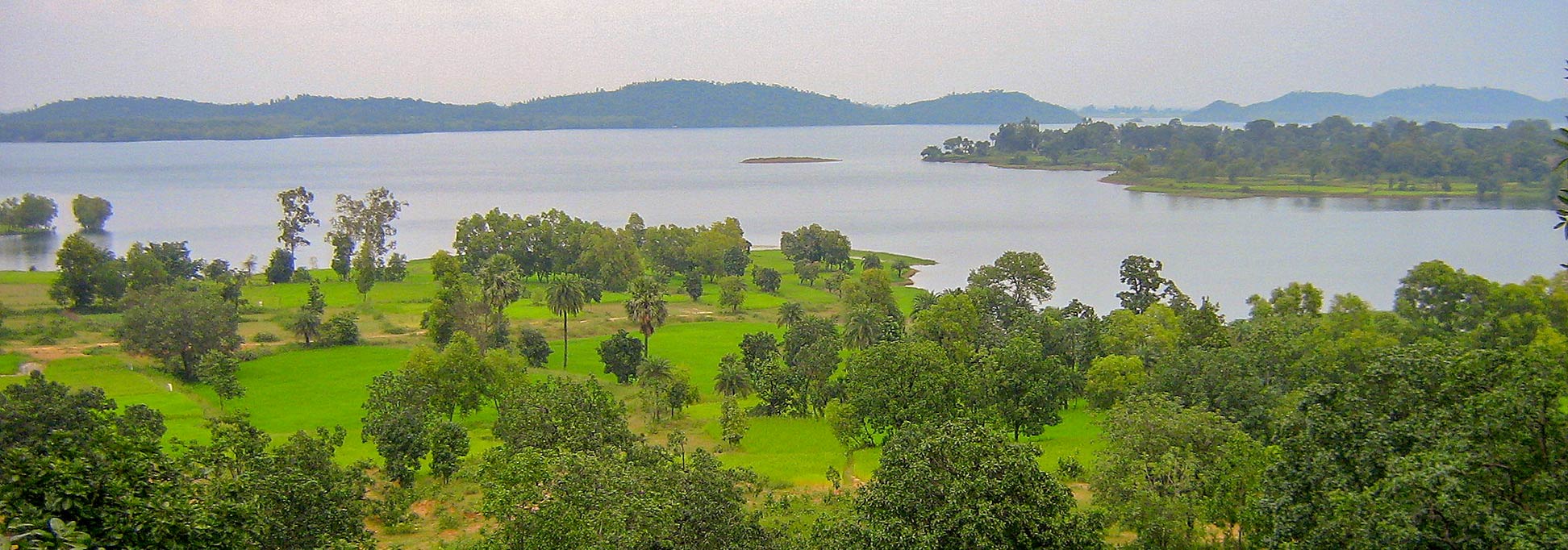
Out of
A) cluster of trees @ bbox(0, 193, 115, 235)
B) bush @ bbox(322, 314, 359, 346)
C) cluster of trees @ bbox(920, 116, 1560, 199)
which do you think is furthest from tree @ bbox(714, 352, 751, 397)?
cluster of trees @ bbox(920, 116, 1560, 199)

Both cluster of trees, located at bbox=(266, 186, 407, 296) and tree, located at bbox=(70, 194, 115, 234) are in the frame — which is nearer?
cluster of trees, located at bbox=(266, 186, 407, 296)

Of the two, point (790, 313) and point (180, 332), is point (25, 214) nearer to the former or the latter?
point (180, 332)

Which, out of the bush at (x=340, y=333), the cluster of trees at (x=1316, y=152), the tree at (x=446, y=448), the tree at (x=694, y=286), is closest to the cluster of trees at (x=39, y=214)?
the bush at (x=340, y=333)

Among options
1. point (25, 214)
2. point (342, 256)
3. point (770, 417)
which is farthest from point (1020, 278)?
point (25, 214)

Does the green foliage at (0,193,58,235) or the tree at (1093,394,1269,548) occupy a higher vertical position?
the green foliage at (0,193,58,235)

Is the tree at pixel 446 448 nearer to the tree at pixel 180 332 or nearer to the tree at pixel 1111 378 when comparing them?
the tree at pixel 1111 378

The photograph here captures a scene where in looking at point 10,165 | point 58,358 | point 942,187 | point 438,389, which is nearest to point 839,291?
point 438,389

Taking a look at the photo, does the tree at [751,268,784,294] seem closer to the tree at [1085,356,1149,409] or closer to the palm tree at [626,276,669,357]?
the palm tree at [626,276,669,357]
